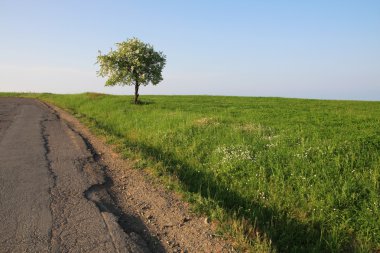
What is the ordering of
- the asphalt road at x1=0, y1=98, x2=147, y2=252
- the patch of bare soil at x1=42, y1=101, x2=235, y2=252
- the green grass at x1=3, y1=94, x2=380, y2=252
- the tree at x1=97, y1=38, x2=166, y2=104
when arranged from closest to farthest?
the asphalt road at x1=0, y1=98, x2=147, y2=252, the patch of bare soil at x1=42, y1=101, x2=235, y2=252, the green grass at x1=3, y1=94, x2=380, y2=252, the tree at x1=97, y1=38, x2=166, y2=104

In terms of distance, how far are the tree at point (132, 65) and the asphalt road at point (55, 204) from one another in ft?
71.0

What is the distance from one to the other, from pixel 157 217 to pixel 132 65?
28.3m

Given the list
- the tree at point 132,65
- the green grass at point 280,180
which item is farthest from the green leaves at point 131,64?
the green grass at point 280,180

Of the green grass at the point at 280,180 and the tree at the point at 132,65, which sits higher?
the tree at the point at 132,65

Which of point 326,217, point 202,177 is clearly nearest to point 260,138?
point 202,177

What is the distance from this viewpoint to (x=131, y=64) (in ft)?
110

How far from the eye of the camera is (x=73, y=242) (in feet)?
18.1

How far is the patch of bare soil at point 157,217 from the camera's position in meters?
5.65

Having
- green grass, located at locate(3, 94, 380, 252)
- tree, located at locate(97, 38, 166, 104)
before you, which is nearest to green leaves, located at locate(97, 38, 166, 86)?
tree, located at locate(97, 38, 166, 104)

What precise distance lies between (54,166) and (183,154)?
4118mm

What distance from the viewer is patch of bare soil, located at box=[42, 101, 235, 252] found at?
5.65m

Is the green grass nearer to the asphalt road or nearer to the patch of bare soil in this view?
the patch of bare soil

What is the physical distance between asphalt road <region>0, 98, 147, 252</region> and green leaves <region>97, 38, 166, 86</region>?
852 inches

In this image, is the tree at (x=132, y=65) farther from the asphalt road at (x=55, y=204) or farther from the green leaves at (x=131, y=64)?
the asphalt road at (x=55, y=204)
